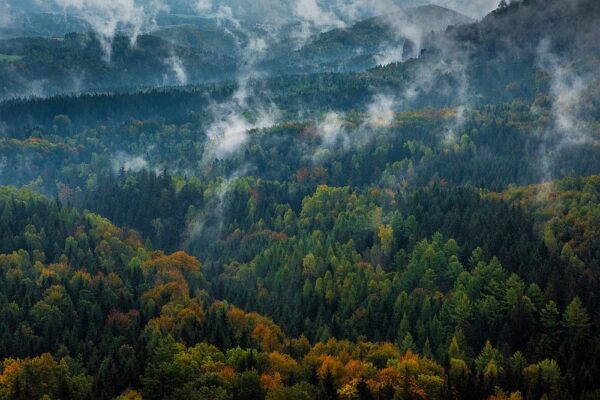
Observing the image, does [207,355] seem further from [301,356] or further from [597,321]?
[597,321]

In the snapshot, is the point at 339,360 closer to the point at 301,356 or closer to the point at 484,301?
the point at 301,356

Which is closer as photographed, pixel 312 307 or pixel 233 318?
pixel 233 318

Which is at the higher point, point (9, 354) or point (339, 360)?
point (339, 360)

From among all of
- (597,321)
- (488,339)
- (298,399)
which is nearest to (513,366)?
(488,339)

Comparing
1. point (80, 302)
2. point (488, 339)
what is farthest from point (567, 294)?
point (80, 302)

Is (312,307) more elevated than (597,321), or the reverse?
(597,321)

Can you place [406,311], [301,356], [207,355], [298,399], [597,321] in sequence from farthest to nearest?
[406,311], [597,321], [301,356], [207,355], [298,399]

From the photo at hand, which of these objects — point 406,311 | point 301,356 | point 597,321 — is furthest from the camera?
point 406,311

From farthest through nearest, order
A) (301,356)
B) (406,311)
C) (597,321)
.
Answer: (406,311) → (597,321) → (301,356)

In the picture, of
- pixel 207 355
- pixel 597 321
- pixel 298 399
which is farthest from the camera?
pixel 597 321
